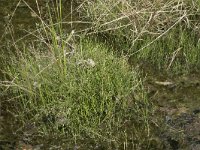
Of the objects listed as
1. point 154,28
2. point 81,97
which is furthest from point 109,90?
point 154,28

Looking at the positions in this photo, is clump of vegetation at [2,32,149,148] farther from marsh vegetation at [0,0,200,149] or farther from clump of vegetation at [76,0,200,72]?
clump of vegetation at [76,0,200,72]

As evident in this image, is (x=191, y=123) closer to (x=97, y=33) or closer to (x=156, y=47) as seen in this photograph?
(x=156, y=47)

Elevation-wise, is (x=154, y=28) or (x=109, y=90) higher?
(x=154, y=28)

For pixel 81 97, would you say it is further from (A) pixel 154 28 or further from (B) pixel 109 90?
(A) pixel 154 28

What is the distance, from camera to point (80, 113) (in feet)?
10.3

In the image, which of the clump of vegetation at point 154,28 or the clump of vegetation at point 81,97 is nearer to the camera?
the clump of vegetation at point 81,97

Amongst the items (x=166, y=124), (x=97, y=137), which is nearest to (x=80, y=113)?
(x=97, y=137)

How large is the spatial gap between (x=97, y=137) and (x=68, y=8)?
225 centimetres

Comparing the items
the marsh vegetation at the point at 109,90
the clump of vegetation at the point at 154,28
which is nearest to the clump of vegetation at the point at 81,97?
the marsh vegetation at the point at 109,90

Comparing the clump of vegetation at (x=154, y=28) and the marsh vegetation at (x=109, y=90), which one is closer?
the marsh vegetation at (x=109, y=90)

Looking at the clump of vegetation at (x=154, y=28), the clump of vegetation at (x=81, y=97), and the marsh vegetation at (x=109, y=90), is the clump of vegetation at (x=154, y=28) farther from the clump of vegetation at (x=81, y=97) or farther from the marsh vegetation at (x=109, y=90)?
Result: the clump of vegetation at (x=81, y=97)

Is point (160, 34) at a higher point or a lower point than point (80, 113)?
higher

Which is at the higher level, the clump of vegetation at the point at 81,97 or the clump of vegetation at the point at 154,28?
the clump of vegetation at the point at 154,28

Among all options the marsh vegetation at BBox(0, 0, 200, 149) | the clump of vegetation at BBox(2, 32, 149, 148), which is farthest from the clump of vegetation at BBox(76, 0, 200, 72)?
the clump of vegetation at BBox(2, 32, 149, 148)
